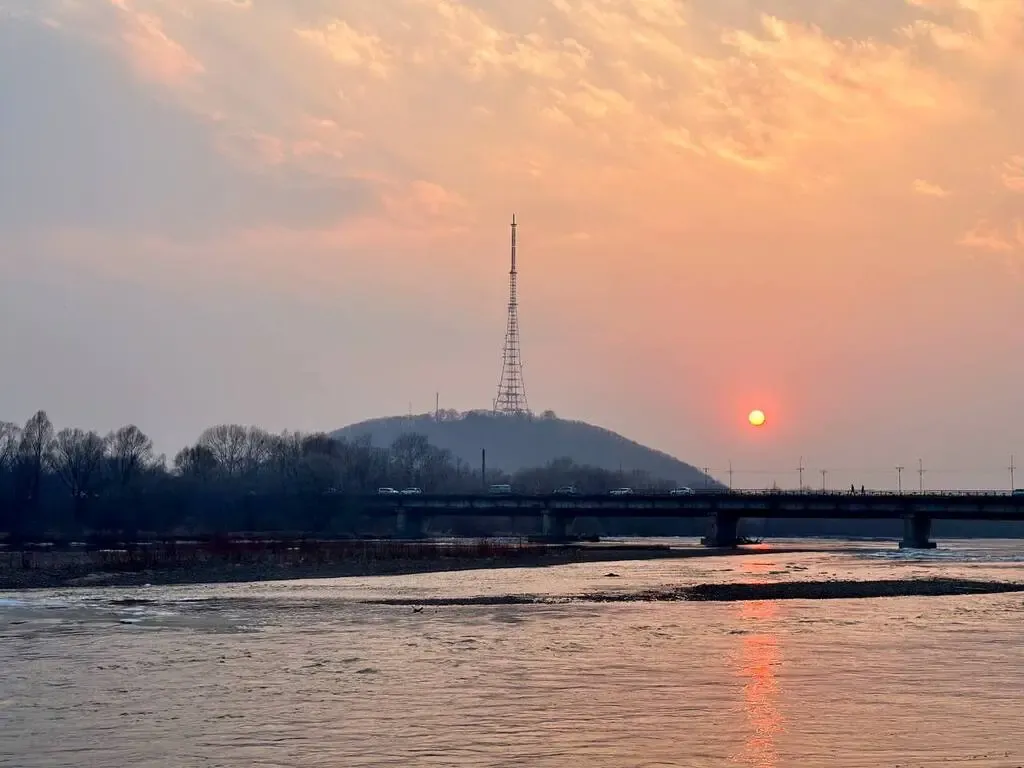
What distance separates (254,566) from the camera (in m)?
95.2

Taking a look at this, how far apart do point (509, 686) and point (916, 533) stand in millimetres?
158517

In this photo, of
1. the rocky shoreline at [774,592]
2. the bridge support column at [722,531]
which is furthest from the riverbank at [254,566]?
the bridge support column at [722,531]

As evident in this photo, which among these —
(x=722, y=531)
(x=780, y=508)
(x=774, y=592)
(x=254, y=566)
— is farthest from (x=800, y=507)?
(x=774, y=592)

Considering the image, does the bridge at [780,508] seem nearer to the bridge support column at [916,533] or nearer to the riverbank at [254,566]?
the bridge support column at [916,533]

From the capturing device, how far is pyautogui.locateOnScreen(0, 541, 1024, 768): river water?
25484 mm

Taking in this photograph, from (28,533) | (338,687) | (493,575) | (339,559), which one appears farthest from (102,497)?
(338,687)

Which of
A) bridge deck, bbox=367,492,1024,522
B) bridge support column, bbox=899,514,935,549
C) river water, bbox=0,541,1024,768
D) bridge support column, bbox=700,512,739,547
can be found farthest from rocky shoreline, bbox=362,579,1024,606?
bridge support column, bbox=700,512,739,547

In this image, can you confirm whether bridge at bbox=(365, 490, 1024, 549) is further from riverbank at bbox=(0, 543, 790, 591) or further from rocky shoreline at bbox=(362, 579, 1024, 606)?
rocky shoreline at bbox=(362, 579, 1024, 606)

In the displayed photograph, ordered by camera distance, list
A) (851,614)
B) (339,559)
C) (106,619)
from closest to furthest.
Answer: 1. (106,619)
2. (851,614)
3. (339,559)

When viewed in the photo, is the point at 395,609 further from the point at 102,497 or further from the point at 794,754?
the point at 102,497

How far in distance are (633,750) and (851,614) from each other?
1328 inches

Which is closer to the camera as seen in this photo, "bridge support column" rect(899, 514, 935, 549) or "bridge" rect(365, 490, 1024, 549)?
"bridge" rect(365, 490, 1024, 549)

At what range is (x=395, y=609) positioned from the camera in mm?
58656

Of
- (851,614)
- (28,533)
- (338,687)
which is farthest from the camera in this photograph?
(28,533)
